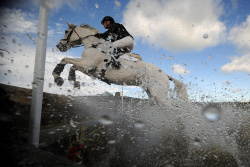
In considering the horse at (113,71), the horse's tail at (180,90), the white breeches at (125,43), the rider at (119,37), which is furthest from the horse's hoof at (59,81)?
the horse's tail at (180,90)

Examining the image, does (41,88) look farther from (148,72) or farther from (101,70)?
(148,72)

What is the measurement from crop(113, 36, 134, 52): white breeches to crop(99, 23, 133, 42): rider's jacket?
142mm

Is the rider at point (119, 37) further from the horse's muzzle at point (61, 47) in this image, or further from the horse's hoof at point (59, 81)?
the horse's hoof at point (59, 81)

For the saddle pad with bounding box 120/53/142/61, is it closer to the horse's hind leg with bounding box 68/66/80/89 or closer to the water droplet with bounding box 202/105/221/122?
the horse's hind leg with bounding box 68/66/80/89

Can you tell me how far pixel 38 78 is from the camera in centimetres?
170

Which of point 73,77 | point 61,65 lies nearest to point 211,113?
point 73,77

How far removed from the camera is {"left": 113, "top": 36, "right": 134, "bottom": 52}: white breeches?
3232 millimetres

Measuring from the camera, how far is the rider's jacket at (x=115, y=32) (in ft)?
10.9

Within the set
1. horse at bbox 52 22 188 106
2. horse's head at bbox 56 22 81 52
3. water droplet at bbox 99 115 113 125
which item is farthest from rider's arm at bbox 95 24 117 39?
water droplet at bbox 99 115 113 125

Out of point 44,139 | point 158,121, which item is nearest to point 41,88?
point 44,139

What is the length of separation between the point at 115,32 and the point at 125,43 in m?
0.36

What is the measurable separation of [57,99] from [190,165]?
246 cm

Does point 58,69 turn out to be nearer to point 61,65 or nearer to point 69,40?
point 61,65

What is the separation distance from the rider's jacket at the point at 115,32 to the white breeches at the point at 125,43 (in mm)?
142
